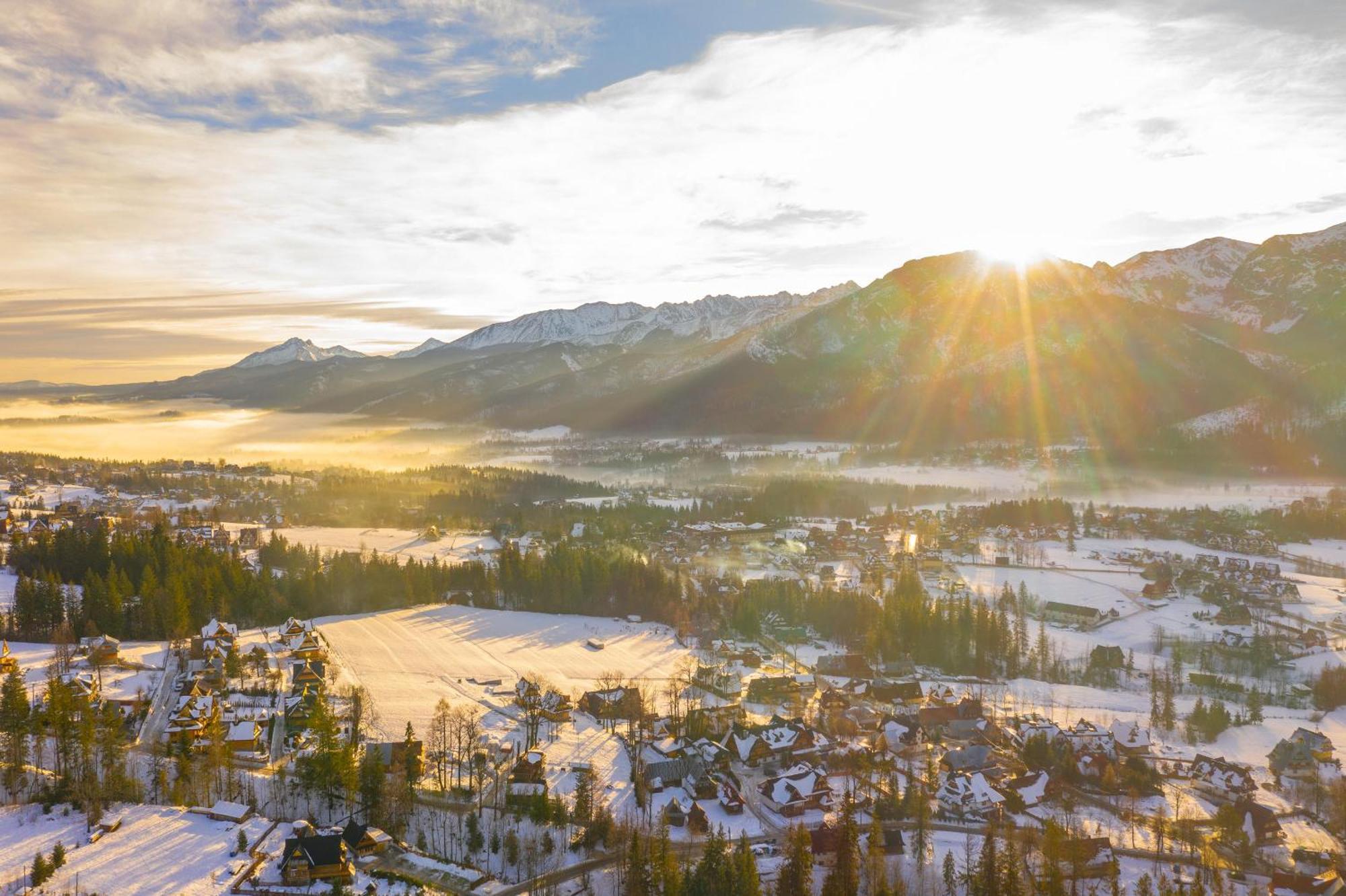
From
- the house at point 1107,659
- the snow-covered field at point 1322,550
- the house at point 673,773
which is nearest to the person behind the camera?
the house at point 673,773

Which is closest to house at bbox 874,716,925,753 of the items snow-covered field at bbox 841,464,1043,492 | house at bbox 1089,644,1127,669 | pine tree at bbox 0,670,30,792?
house at bbox 1089,644,1127,669

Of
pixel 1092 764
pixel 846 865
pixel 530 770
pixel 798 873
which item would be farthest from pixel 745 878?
pixel 1092 764

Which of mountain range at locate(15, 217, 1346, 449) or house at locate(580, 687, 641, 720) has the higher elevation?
mountain range at locate(15, 217, 1346, 449)

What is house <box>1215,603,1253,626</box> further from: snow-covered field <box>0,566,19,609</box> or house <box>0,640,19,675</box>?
snow-covered field <box>0,566,19,609</box>

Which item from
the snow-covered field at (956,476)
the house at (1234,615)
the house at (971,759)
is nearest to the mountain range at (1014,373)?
the snow-covered field at (956,476)

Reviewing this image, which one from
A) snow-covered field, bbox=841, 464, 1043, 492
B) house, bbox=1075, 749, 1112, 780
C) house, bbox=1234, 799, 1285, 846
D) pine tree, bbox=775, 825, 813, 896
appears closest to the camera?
pine tree, bbox=775, 825, 813, 896

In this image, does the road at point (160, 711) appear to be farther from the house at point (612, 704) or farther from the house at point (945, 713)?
the house at point (945, 713)
